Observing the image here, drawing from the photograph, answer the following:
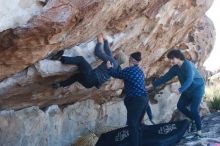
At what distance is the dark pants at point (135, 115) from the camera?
403 inches

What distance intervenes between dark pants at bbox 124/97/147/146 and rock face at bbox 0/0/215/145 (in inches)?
67.2

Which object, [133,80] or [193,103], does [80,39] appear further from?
[193,103]

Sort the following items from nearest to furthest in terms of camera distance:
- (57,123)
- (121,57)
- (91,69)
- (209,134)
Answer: (91,69) < (209,134) < (121,57) < (57,123)

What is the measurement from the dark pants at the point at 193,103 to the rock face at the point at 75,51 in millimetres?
2057

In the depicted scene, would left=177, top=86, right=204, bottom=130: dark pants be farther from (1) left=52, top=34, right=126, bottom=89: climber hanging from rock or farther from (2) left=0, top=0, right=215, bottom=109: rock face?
(2) left=0, top=0, right=215, bottom=109: rock face

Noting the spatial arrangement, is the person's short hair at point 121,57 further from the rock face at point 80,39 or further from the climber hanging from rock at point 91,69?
the climber hanging from rock at point 91,69

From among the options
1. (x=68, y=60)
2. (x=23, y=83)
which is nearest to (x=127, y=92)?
(x=68, y=60)

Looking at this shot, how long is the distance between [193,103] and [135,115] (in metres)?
1.92

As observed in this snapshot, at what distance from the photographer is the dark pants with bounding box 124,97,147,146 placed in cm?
1023

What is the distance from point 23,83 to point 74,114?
11.3 ft

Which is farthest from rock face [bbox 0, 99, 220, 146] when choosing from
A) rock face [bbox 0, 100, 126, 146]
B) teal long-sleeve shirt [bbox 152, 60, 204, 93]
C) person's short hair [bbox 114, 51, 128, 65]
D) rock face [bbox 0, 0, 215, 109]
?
person's short hair [bbox 114, 51, 128, 65]

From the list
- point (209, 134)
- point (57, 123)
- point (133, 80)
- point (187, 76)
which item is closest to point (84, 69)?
point (133, 80)

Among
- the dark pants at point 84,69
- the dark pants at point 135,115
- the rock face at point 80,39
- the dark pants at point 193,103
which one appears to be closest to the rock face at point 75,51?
the rock face at point 80,39

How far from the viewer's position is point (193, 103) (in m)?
11.6
